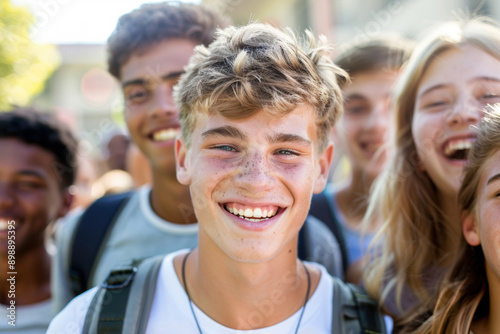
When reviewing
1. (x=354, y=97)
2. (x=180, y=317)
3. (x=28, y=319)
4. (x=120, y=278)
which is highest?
(x=354, y=97)

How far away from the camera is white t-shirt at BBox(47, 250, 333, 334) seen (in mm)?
Answer: 1981

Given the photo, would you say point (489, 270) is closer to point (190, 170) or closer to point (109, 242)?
point (190, 170)

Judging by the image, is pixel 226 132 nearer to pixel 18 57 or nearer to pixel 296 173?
pixel 296 173

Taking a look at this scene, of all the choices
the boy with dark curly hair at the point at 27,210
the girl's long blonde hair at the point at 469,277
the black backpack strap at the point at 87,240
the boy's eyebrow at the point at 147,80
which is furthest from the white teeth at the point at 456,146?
the boy with dark curly hair at the point at 27,210

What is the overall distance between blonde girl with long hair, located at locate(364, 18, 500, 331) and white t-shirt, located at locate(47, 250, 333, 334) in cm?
40

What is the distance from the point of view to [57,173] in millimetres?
3271

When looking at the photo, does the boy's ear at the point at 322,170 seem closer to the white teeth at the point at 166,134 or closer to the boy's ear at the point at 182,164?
the boy's ear at the point at 182,164

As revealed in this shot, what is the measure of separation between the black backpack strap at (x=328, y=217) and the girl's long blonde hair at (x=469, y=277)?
76 centimetres

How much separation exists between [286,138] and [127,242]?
1212 mm

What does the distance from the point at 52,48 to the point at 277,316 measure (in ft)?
24.5

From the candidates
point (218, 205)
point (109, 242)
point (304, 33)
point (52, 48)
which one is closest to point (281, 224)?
point (218, 205)

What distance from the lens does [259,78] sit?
77.5 inches

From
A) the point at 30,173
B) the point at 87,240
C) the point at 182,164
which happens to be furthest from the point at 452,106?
the point at 30,173

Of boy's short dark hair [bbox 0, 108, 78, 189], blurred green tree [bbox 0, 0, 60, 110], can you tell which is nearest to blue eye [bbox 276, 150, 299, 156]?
boy's short dark hair [bbox 0, 108, 78, 189]
